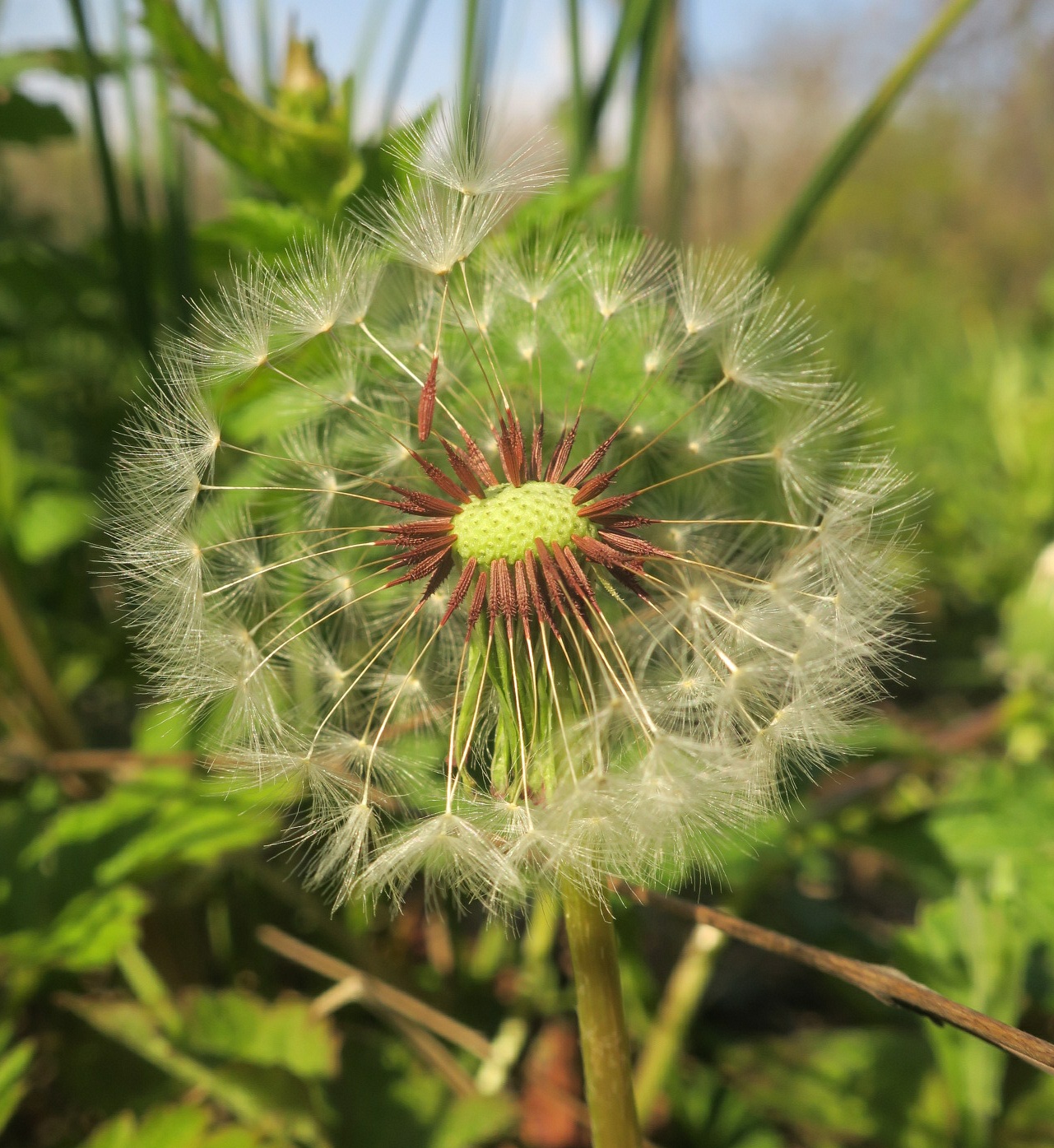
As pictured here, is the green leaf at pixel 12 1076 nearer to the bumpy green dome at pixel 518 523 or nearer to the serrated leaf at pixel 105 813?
Answer: the serrated leaf at pixel 105 813

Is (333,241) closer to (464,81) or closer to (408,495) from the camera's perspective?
(408,495)

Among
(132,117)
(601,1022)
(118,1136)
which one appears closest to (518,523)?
(601,1022)

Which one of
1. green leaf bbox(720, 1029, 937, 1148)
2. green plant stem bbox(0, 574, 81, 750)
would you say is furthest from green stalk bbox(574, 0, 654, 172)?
green leaf bbox(720, 1029, 937, 1148)

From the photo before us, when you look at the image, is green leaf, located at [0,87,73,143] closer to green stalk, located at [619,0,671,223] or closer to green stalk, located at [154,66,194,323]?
green stalk, located at [154,66,194,323]

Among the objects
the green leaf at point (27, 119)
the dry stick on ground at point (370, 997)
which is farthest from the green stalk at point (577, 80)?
the dry stick on ground at point (370, 997)

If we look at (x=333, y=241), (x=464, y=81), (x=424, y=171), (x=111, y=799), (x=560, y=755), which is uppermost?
(x=464, y=81)

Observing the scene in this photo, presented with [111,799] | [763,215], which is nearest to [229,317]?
[111,799]

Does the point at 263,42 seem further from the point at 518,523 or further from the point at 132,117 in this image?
the point at 518,523
